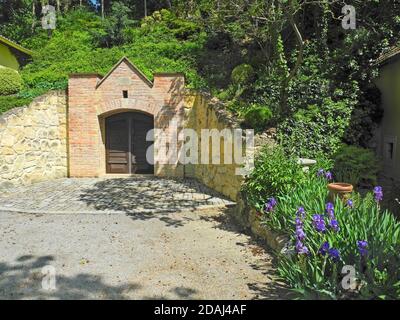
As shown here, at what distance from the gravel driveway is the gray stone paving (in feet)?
1.59

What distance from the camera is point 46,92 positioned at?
11531 mm

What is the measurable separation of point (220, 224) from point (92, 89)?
7.70 m

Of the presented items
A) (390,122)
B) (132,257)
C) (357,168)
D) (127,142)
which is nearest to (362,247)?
(132,257)

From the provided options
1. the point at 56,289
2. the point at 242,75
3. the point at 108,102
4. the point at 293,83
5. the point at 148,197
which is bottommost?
the point at 56,289

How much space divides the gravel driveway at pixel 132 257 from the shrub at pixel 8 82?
21.1 feet

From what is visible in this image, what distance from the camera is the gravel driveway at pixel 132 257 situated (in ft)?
13.3

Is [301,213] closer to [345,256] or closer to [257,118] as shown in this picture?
[345,256]

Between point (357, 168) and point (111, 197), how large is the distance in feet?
21.4

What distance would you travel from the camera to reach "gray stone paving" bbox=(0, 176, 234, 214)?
25.8 ft

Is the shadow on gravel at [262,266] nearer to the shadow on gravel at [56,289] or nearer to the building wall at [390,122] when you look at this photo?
the shadow on gravel at [56,289]

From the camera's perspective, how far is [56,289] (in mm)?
4043

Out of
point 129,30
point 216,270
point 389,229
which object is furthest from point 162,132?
point 129,30

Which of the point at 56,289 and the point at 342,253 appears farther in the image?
the point at 56,289

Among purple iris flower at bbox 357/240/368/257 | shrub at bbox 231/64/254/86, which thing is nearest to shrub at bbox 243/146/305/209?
purple iris flower at bbox 357/240/368/257
